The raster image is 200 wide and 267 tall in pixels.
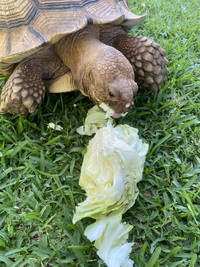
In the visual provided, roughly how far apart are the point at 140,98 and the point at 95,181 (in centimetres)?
87

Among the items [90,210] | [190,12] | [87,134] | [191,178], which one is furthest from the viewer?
[190,12]

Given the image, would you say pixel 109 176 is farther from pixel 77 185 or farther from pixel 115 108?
pixel 115 108

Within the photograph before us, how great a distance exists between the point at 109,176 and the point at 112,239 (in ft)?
0.92

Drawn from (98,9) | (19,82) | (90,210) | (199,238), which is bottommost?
(199,238)

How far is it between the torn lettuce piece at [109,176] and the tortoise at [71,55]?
0.28m

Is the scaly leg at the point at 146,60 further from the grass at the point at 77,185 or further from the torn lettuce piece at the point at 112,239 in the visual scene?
the torn lettuce piece at the point at 112,239

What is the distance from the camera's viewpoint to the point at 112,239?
1.50m

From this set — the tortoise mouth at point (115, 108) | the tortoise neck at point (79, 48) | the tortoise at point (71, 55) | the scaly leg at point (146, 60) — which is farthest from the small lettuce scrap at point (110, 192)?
the scaly leg at point (146, 60)

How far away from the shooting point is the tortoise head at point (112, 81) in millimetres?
1859

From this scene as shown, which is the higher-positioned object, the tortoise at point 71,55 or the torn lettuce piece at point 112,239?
the tortoise at point 71,55

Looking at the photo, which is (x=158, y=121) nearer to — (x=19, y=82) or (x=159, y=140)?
(x=159, y=140)

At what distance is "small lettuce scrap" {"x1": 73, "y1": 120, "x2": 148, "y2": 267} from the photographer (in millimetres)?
1476

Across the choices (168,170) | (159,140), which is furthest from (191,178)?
(159,140)

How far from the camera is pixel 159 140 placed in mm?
2049
